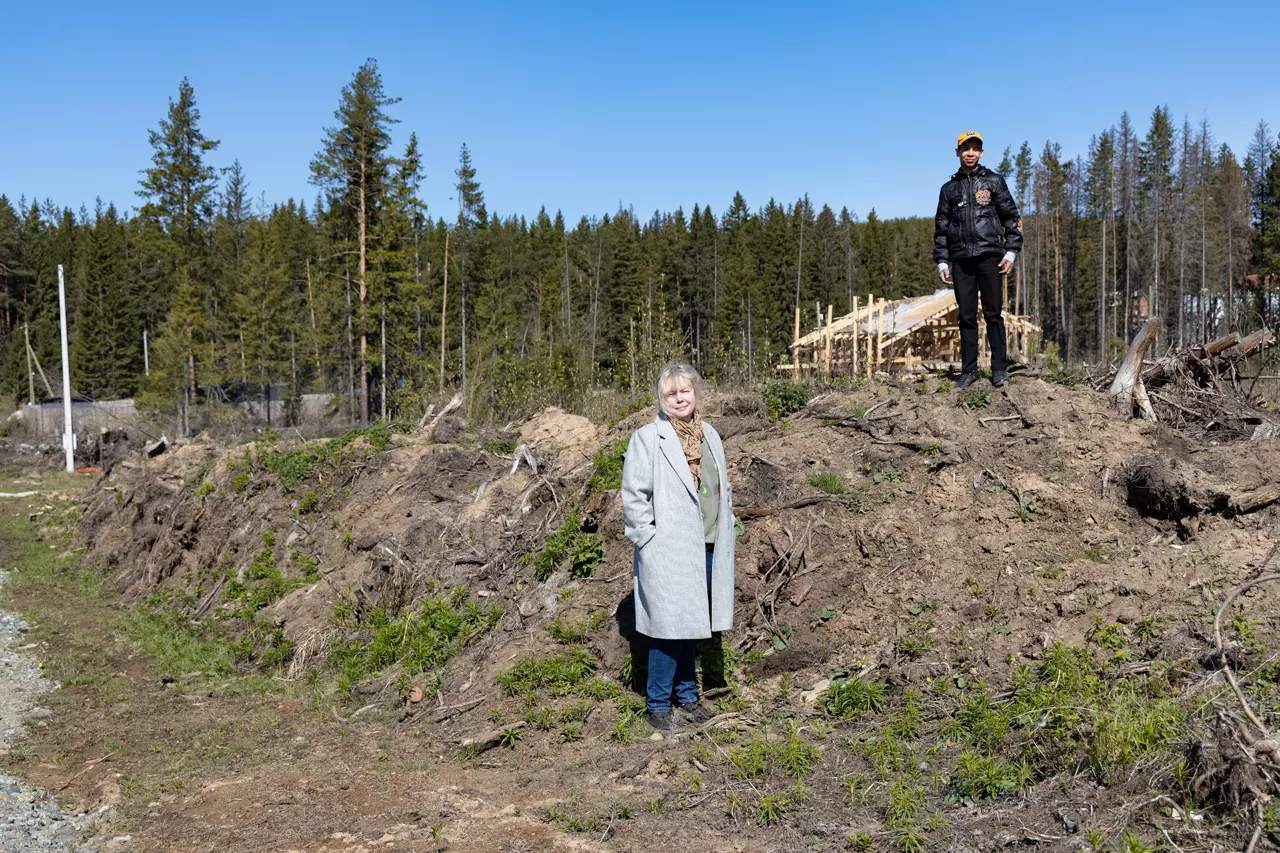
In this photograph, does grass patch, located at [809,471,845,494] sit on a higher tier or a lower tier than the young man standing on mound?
lower

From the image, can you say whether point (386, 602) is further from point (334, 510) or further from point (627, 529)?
point (627, 529)

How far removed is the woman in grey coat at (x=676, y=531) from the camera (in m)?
4.61

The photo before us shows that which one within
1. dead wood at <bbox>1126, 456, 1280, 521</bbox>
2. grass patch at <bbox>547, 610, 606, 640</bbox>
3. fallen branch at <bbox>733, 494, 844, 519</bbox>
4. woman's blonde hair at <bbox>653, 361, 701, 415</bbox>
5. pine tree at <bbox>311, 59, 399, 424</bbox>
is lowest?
grass patch at <bbox>547, 610, 606, 640</bbox>

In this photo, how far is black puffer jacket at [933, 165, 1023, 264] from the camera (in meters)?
6.86

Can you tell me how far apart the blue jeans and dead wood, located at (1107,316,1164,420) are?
4.02 metres

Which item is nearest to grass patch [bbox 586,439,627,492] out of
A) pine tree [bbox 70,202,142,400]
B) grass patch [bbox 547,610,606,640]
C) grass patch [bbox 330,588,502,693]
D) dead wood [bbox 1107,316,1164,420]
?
grass patch [bbox 330,588,502,693]

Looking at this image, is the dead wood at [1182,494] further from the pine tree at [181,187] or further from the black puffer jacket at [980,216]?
the pine tree at [181,187]

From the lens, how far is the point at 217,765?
515cm

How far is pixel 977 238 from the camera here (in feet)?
22.6

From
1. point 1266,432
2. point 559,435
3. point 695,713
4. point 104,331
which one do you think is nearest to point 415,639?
point 695,713

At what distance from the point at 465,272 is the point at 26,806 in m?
42.9

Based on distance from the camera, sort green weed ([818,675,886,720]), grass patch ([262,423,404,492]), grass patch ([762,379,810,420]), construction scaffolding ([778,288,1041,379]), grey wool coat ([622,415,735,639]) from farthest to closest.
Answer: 1. construction scaffolding ([778,288,1041,379])
2. grass patch ([262,423,404,492])
3. grass patch ([762,379,810,420])
4. green weed ([818,675,886,720])
5. grey wool coat ([622,415,735,639])

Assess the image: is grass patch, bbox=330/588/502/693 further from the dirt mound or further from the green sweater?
the green sweater

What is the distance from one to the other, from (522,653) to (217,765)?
1825 mm
